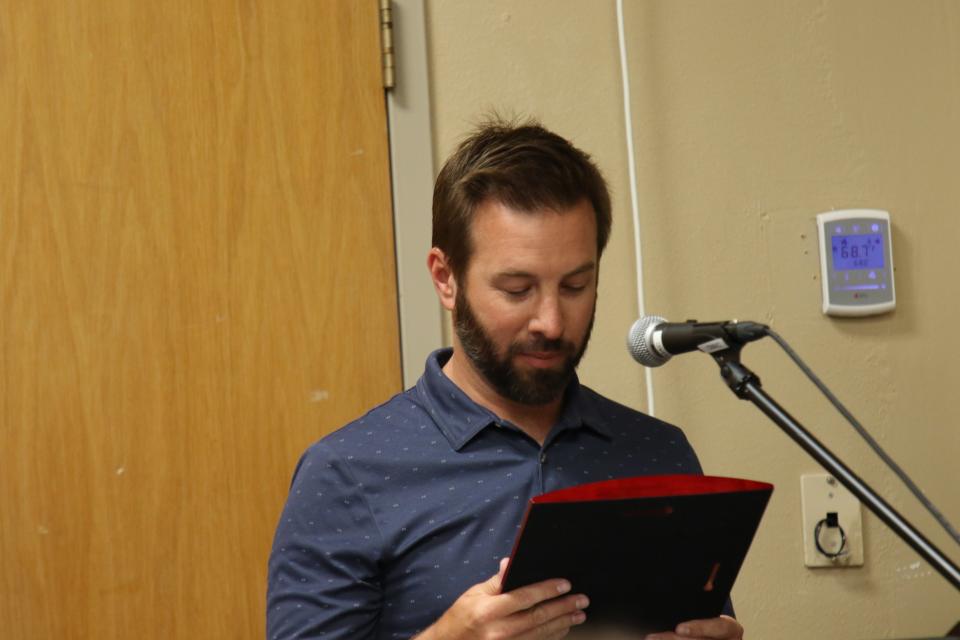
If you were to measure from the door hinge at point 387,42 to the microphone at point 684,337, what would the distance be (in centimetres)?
93

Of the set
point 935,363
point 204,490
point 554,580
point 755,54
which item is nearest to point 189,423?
point 204,490

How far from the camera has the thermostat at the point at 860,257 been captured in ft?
7.20

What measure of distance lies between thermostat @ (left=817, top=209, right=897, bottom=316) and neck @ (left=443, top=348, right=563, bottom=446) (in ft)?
2.69

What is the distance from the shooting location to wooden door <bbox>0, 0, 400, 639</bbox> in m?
1.84

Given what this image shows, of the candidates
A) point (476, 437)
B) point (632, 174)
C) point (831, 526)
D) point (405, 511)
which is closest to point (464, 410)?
point (476, 437)

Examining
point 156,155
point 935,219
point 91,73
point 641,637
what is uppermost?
point 91,73

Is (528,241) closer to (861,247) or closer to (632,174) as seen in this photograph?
(632,174)

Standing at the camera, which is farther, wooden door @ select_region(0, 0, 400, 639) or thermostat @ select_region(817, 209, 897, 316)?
thermostat @ select_region(817, 209, 897, 316)

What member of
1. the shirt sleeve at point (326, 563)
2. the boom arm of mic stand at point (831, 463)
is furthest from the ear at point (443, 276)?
the boom arm of mic stand at point (831, 463)

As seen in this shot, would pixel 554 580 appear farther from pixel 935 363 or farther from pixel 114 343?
pixel 935 363

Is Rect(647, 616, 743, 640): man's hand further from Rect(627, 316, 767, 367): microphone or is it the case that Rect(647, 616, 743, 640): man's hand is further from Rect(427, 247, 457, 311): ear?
Rect(427, 247, 457, 311): ear

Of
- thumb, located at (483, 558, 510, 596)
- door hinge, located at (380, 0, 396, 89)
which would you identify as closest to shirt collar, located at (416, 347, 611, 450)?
thumb, located at (483, 558, 510, 596)

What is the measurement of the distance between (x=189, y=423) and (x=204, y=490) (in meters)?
0.11

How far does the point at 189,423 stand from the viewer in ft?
6.27
